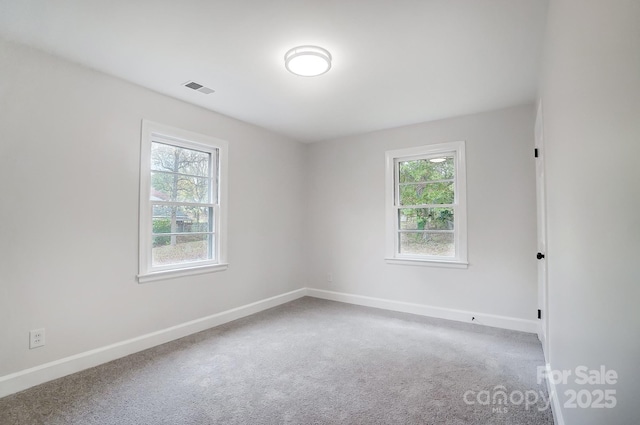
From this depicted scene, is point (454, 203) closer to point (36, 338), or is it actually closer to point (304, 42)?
point (304, 42)

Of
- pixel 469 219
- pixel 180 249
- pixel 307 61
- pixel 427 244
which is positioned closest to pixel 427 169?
pixel 469 219

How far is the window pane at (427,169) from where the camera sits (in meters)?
4.05

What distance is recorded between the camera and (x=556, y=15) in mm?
1716

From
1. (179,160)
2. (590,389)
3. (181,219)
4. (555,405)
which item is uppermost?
(179,160)

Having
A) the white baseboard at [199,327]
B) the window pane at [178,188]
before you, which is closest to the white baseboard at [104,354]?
the white baseboard at [199,327]

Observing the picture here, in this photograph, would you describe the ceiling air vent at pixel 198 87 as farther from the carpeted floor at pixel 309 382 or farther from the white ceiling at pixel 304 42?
the carpeted floor at pixel 309 382

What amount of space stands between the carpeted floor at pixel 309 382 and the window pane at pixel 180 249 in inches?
34.9

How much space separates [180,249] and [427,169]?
11.1 ft

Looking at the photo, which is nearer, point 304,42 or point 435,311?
point 304,42

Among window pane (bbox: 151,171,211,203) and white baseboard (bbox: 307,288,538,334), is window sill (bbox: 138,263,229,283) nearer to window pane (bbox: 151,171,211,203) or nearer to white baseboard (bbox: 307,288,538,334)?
window pane (bbox: 151,171,211,203)

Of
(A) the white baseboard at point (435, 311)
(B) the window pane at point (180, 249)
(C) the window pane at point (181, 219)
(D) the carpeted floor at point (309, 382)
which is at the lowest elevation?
(D) the carpeted floor at point (309, 382)

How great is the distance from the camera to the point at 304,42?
7.57 feet

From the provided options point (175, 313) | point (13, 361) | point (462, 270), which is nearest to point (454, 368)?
point (462, 270)

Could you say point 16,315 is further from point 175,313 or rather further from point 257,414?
point 257,414
